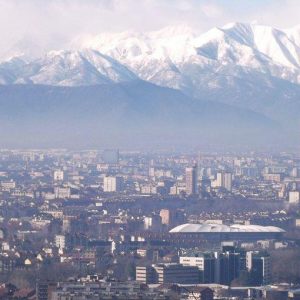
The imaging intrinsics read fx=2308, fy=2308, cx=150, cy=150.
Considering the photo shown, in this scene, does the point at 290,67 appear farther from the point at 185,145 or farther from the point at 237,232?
the point at 237,232

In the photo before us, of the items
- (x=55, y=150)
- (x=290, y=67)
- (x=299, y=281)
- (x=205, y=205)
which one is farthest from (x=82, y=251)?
(x=290, y=67)

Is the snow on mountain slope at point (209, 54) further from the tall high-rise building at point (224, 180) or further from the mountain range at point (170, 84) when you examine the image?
the tall high-rise building at point (224, 180)

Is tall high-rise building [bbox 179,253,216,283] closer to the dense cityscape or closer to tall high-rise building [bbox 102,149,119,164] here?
the dense cityscape

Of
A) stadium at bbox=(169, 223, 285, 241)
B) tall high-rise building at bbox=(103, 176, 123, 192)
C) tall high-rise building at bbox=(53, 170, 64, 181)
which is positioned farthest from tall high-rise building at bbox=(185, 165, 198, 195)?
stadium at bbox=(169, 223, 285, 241)

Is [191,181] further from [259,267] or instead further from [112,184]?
[259,267]

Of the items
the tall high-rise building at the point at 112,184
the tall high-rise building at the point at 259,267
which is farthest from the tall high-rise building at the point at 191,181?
the tall high-rise building at the point at 259,267

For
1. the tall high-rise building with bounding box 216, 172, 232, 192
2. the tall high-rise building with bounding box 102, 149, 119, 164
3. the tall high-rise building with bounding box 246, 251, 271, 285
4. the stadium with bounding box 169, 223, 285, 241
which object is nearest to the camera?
the tall high-rise building with bounding box 246, 251, 271, 285
